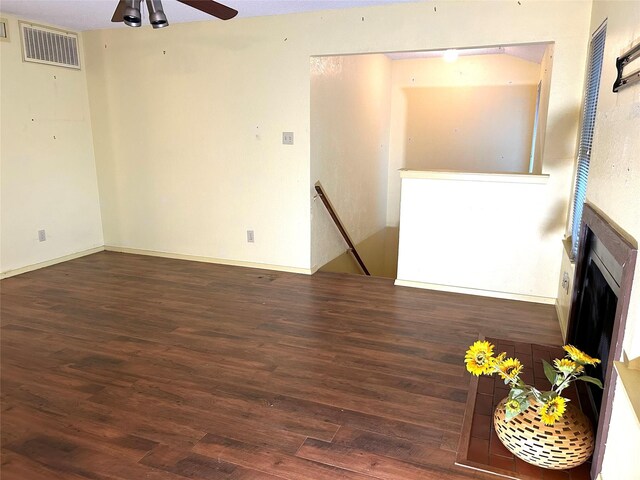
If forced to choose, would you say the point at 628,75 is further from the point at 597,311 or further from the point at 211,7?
the point at 211,7

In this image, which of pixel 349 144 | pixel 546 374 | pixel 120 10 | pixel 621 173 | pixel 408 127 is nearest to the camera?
pixel 621 173

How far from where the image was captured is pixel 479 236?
374cm

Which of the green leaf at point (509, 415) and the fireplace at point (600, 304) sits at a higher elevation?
the fireplace at point (600, 304)

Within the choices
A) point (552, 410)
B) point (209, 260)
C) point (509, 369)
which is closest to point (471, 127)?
point (209, 260)

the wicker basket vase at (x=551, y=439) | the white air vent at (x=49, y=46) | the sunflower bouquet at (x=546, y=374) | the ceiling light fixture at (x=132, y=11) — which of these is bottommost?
the wicker basket vase at (x=551, y=439)

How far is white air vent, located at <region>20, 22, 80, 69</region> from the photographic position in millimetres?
4270

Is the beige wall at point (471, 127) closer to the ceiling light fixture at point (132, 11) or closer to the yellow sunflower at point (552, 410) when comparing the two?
the ceiling light fixture at point (132, 11)

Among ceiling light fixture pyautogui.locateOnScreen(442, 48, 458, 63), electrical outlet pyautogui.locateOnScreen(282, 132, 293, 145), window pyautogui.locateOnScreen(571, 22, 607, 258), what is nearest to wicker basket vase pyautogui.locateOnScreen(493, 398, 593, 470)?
window pyautogui.locateOnScreen(571, 22, 607, 258)

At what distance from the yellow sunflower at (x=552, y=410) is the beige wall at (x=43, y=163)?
457 centimetres

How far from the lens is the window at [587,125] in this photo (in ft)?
8.83

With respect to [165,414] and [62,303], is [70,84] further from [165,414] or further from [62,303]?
[165,414]

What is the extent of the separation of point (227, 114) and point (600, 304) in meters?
3.56

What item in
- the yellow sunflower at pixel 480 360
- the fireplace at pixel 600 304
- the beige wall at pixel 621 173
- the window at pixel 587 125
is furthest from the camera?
the window at pixel 587 125

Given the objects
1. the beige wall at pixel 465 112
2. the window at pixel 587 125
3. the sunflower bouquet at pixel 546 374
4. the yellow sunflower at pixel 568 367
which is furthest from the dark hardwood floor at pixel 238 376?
the beige wall at pixel 465 112
